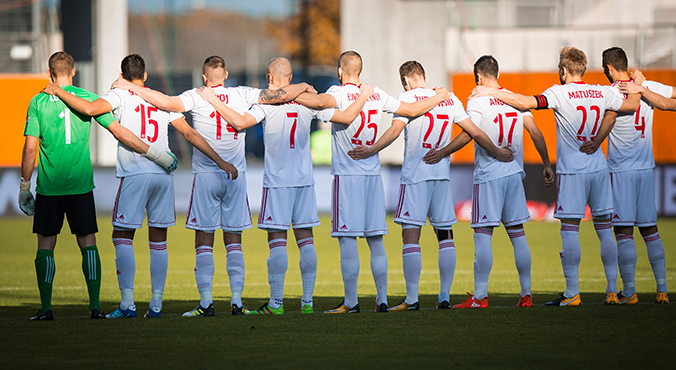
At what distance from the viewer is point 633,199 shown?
7.74 meters

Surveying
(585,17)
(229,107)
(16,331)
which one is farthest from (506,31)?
(16,331)

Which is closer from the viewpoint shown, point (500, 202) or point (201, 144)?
point (201, 144)

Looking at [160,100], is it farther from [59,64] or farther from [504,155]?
[504,155]

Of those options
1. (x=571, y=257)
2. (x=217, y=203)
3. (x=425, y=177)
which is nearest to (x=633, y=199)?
(x=571, y=257)

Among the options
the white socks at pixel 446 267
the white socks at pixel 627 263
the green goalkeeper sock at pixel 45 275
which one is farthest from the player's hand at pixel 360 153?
the green goalkeeper sock at pixel 45 275

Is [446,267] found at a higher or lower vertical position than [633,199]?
lower

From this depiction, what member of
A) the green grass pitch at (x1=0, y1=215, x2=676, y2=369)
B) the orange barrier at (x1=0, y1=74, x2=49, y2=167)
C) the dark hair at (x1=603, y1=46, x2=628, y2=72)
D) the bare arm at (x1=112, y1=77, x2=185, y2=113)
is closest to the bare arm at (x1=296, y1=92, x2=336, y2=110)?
the bare arm at (x1=112, y1=77, x2=185, y2=113)

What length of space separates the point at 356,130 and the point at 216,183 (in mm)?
1398

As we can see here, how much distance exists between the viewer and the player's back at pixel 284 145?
7.17m

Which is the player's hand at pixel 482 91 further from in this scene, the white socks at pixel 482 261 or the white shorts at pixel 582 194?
the white socks at pixel 482 261

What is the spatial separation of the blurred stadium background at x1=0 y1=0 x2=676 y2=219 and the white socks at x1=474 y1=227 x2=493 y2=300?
12.0 metres

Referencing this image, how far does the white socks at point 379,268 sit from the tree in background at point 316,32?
37.6 meters

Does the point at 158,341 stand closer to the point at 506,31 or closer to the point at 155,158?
the point at 155,158

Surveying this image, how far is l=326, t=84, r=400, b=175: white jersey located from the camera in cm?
728
